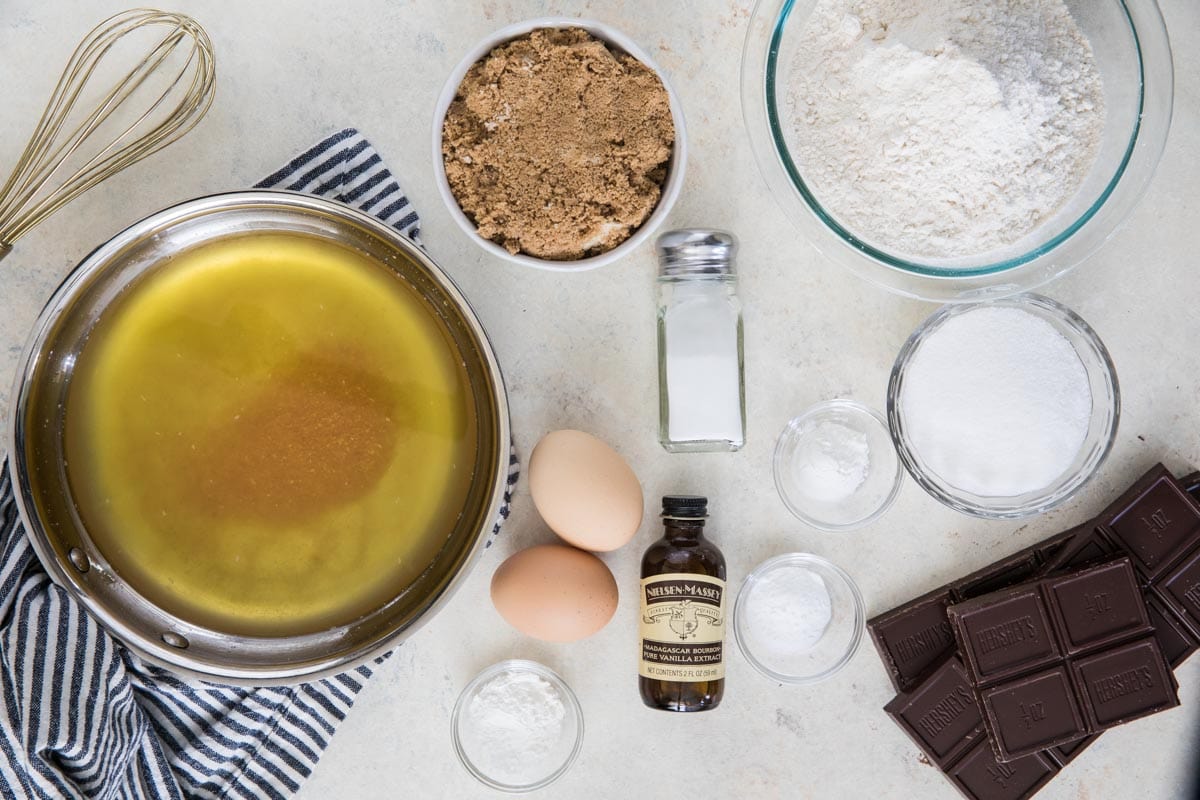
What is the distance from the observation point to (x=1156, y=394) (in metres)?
1.16

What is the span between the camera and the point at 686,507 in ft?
3.48

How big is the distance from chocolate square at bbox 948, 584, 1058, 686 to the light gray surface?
0.08 meters

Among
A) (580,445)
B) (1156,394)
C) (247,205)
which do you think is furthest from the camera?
(1156,394)

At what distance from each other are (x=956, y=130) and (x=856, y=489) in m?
0.46

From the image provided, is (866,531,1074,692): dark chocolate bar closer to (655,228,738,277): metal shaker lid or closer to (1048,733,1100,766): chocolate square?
(1048,733,1100,766): chocolate square

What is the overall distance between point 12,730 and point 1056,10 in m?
1.39

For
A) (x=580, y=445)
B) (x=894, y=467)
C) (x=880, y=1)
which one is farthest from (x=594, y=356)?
(x=880, y=1)

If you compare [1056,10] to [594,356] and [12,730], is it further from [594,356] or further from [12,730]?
[12,730]

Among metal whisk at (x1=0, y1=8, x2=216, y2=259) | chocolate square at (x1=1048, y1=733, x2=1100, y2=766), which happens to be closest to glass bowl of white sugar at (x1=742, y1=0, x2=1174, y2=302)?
chocolate square at (x1=1048, y1=733, x2=1100, y2=766)

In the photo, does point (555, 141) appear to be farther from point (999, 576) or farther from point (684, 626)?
point (999, 576)

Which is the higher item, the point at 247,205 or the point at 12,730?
the point at 247,205

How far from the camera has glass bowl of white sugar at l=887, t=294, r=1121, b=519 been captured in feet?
3.49

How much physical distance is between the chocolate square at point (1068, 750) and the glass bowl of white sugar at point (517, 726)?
0.60 metres

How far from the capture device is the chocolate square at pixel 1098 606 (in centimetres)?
109
